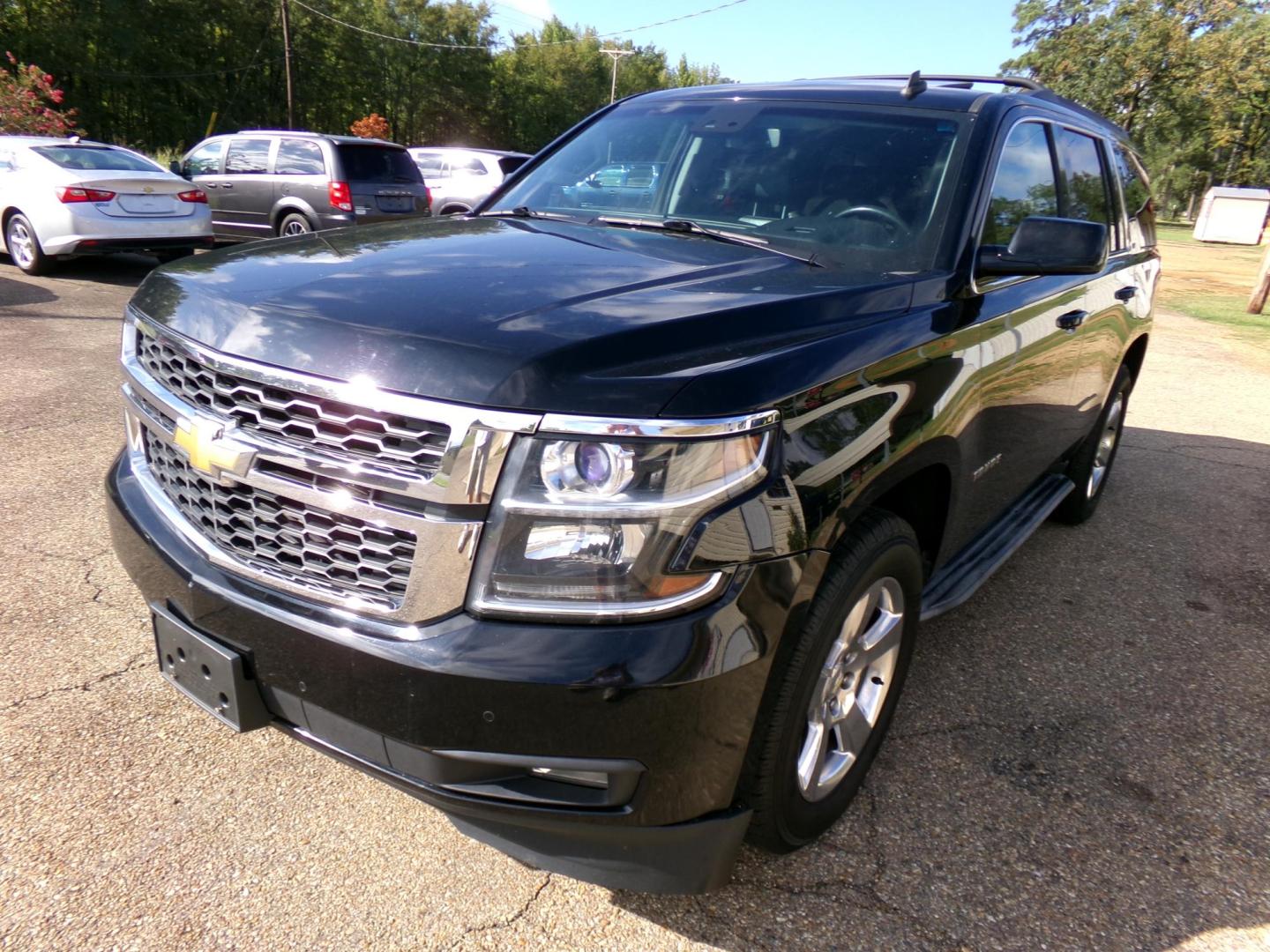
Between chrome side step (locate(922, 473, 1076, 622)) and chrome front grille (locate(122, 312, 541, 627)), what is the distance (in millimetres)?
1559

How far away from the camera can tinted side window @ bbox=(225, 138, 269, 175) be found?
12250 millimetres

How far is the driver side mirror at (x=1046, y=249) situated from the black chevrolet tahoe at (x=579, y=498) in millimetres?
11

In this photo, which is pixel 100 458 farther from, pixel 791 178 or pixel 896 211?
pixel 896 211

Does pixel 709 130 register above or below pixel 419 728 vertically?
above

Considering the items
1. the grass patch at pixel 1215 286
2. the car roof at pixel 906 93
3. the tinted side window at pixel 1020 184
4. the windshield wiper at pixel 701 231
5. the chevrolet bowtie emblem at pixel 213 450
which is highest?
the car roof at pixel 906 93

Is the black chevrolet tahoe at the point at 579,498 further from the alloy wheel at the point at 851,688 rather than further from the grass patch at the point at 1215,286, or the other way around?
the grass patch at the point at 1215,286

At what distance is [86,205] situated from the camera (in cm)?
972

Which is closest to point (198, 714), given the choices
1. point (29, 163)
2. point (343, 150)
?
point (29, 163)

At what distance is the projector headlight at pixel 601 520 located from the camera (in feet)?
5.28

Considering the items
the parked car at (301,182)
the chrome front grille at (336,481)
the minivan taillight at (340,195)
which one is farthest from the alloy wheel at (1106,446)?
the minivan taillight at (340,195)

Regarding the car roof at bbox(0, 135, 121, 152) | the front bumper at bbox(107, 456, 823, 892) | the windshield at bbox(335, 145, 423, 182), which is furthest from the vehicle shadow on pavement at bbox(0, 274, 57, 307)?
the front bumper at bbox(107, 456, 823, 892)

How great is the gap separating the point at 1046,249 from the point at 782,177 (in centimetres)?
85

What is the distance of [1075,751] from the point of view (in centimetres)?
286

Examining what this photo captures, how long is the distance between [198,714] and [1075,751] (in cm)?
271
